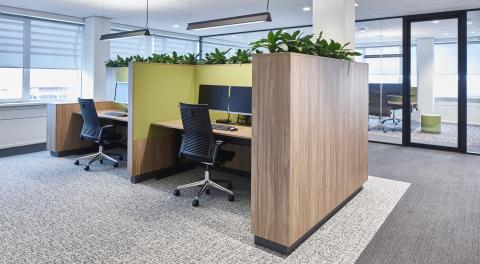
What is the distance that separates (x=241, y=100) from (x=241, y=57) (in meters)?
0.59

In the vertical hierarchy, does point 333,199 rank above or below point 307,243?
above

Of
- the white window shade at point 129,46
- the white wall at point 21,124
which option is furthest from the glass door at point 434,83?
the white wall at point 21,124

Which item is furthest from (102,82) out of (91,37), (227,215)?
(227,215)

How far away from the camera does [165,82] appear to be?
413cm

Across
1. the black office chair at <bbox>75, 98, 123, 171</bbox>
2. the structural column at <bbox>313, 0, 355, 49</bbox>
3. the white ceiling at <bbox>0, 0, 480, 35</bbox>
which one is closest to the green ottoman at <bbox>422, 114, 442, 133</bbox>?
the white ceiling at <bbox>0, 0, 480, 35</bbox>

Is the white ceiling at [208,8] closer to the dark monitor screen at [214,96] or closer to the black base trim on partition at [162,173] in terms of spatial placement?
the dark monitor screen at [214,96]

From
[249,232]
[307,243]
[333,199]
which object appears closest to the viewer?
[307,243]

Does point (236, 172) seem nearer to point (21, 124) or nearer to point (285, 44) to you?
point (285, 44)

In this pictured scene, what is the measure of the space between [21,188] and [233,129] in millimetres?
2383

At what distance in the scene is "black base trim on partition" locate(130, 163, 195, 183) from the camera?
13.0 feet

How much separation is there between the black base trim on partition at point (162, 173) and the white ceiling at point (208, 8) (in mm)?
2590

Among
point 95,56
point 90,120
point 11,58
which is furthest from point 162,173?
point 11,58

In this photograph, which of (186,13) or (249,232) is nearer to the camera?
(249,232)

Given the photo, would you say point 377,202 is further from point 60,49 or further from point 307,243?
point 60,49
